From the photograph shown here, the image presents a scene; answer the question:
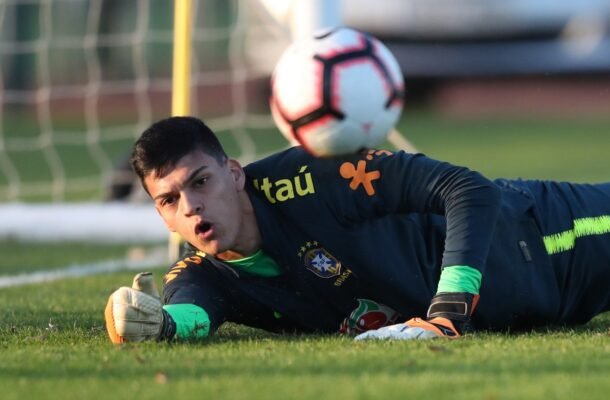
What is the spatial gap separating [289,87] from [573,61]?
20966mm

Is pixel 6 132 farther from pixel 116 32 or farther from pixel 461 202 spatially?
pixel 461 202

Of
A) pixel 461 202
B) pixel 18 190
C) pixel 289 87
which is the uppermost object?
pixel 289 87

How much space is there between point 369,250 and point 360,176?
11.0 inches

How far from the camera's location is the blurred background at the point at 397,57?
1822cm

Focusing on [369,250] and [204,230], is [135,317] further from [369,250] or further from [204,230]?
[369,250]

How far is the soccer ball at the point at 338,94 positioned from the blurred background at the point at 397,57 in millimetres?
10931

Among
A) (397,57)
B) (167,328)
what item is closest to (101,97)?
(397,57)

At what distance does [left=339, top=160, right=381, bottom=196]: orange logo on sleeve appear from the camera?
15.6ft

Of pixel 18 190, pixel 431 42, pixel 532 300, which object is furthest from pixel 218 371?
pixel 431 42

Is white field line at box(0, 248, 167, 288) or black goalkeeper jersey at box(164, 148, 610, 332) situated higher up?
black goalkeeper jersey at box(164, 148, 610, 332)

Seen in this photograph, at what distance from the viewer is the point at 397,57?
973 inches

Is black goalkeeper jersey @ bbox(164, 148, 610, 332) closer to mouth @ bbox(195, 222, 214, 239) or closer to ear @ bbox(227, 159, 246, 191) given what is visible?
ear @ bbox(227, 159, 246, 191)

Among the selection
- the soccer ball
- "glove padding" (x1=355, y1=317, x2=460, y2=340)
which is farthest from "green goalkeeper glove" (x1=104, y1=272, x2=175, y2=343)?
the soccer ball

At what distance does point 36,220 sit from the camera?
10.2m
